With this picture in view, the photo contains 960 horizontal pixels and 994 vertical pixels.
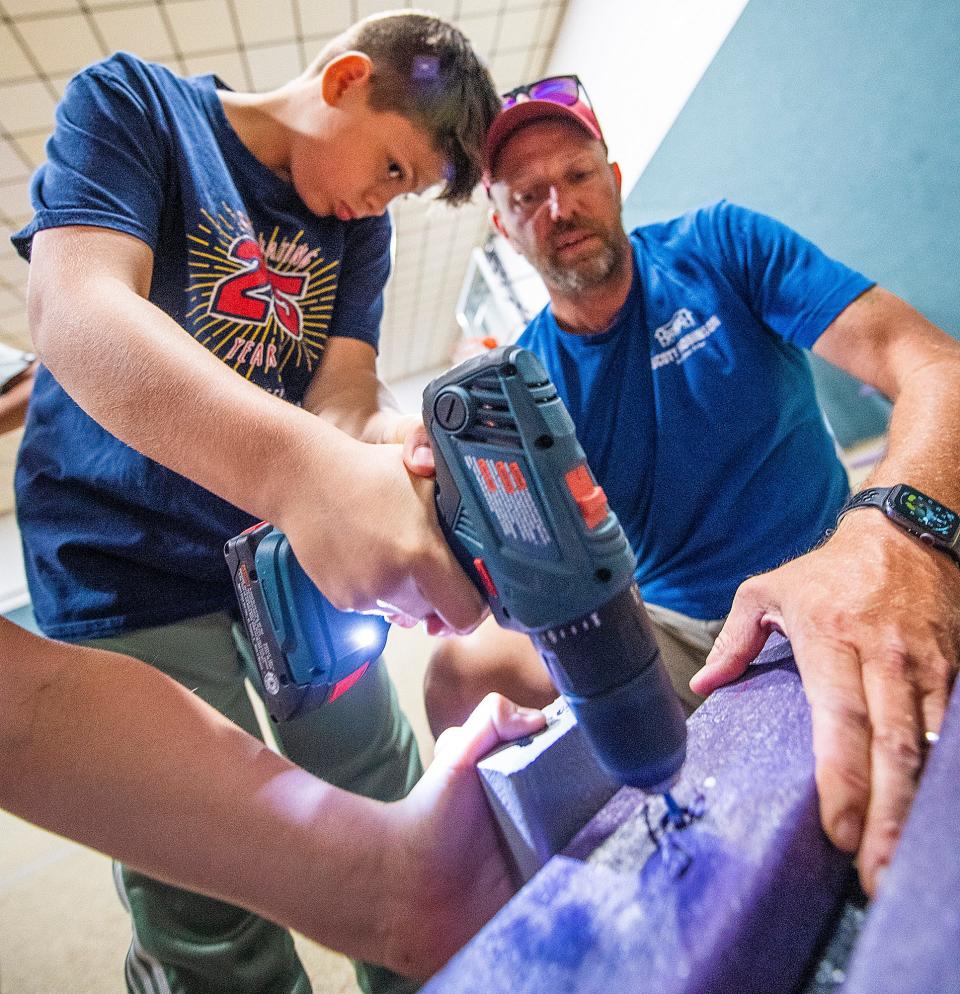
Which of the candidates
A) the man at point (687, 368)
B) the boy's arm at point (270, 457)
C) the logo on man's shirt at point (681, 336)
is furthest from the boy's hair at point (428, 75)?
the boy's arm at point (270, 457)

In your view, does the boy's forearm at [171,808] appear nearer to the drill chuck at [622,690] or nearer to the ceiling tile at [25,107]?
the drill chuck at [622,690]

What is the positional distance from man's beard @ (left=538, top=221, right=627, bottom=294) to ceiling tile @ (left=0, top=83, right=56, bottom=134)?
2613 millimetres

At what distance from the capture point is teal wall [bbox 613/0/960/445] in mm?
1699

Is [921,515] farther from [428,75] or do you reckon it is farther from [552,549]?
[428,75]

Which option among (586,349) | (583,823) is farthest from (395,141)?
(583,823)

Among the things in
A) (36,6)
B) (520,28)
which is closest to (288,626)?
(36,6)

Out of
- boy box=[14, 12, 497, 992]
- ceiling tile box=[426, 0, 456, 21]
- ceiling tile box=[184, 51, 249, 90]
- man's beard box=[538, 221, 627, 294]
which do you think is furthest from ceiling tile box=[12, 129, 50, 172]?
man's beard box=[538, 221, 627, 294]

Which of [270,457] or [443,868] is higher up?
[270,457]

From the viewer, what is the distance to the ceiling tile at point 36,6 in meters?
2.06

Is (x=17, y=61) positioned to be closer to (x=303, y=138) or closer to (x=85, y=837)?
(x=303, y=138)

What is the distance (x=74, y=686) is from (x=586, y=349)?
1160 mm

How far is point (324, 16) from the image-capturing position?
98.7 inches

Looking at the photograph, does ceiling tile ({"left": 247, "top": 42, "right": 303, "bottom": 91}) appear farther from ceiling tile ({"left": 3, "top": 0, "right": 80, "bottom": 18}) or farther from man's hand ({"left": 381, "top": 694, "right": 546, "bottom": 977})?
man's hand ({"left": 381, "top": 694, "right": 546, "bottom": 977})

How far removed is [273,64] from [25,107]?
1107 millimetres
